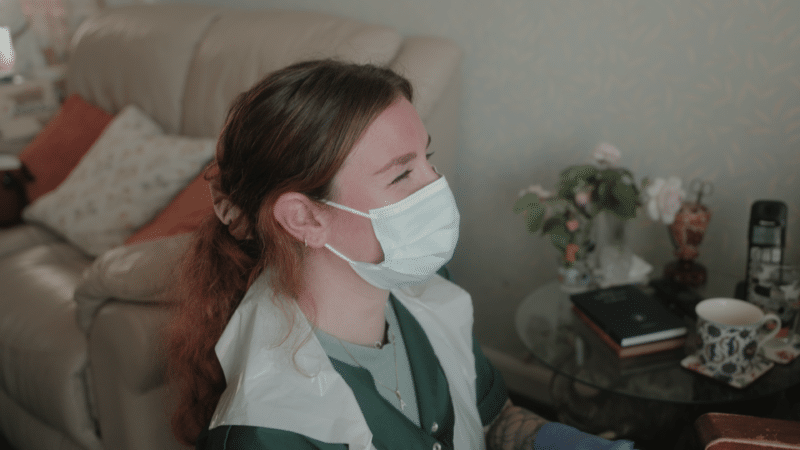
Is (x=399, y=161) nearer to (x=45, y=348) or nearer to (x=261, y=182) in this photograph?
(x=261, y=182)

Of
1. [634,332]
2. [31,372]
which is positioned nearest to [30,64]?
[31,372]

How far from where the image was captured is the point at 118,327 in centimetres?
117

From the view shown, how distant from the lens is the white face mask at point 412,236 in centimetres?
89

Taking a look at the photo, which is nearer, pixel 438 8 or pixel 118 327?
pixel 118 327

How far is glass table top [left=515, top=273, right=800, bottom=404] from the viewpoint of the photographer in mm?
1011

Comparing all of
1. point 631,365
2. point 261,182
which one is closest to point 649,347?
point 631,365

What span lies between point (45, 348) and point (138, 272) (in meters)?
0.54

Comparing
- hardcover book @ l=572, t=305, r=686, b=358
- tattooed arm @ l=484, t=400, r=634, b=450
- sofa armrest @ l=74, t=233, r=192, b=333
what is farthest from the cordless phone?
sofa armrest @ l=74, t=233, r=192, b=333

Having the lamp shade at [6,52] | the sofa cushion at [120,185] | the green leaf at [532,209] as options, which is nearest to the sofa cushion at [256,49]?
the sofa cushion at [120,185]

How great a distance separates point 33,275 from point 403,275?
1.38 metres

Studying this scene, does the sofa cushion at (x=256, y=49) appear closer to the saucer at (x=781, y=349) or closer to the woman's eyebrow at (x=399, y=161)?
the woman's eyebrow at (x=399, y=161)

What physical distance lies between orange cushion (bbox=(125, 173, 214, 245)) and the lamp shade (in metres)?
1.97

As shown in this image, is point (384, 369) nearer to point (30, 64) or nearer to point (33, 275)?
point (33, 275)

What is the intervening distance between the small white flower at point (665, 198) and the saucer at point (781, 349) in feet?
0.99
